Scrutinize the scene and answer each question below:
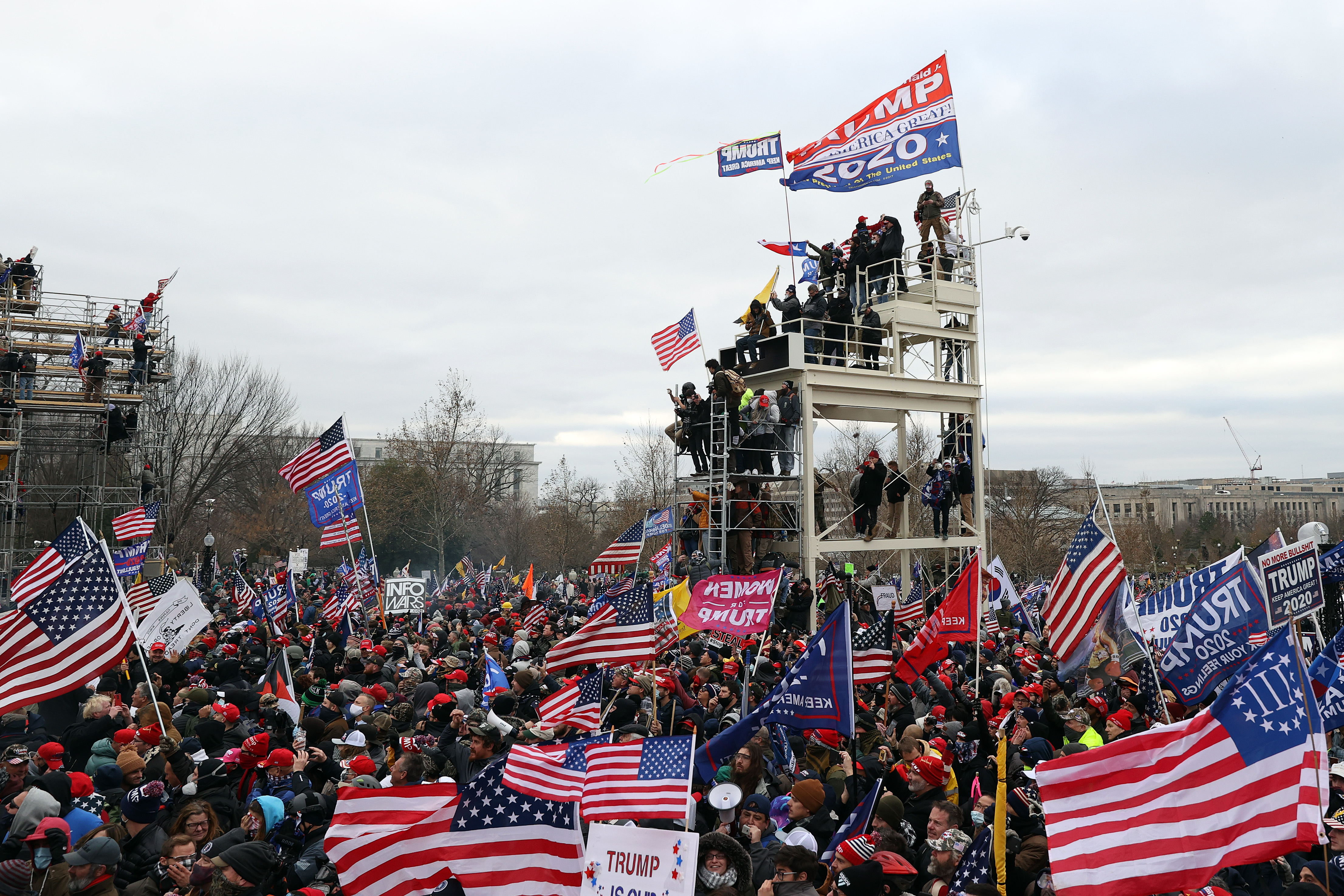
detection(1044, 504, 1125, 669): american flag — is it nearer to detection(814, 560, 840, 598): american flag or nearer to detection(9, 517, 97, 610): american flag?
detection(9, 517, 97, 610): american flag

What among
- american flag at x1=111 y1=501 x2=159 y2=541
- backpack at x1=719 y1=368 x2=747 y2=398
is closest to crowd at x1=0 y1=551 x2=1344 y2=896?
backpack at x1=719 y1=368 x2=747 y2=398

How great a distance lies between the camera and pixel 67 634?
339 inches

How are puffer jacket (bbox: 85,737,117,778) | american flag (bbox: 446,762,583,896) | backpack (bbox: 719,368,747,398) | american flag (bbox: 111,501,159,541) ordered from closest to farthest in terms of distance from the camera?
american flag (bbox: 446,762,583,896)
puffer jacket (bbox: 85,737,117,778)
backpack (bbox: 719,368,747,398)
american flag (bbox: 111,501,159,541)

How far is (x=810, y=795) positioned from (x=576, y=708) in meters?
3.22

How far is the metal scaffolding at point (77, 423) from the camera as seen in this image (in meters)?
32.8

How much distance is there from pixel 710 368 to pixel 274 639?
11.3m

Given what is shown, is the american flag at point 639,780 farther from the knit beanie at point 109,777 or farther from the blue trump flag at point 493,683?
the blue trump flag at point 493,683

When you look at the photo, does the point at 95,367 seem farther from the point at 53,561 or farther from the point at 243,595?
the point at 53,561

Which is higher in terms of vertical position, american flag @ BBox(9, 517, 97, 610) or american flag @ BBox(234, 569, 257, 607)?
american flag @ BBox(9, 517, 97, 610)

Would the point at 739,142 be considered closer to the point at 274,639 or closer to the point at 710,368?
the point at 710,368

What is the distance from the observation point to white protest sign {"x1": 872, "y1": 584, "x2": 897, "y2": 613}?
58.9ft

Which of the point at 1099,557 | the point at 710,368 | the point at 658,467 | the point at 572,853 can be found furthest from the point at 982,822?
the point at 658,467

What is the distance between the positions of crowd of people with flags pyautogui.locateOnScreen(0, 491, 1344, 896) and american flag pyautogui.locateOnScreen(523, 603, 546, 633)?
3.53 metres

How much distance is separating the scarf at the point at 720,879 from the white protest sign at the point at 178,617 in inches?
407
